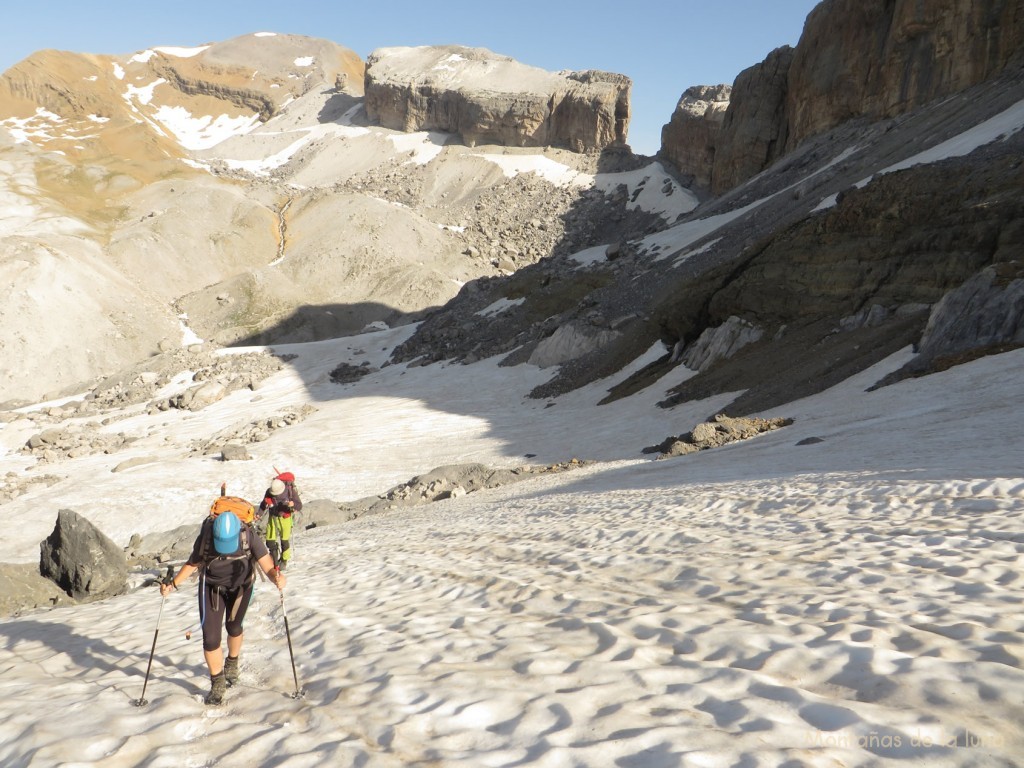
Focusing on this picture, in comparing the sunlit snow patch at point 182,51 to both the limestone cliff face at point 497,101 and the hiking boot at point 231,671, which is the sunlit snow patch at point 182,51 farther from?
the hiking boot at point 231,671

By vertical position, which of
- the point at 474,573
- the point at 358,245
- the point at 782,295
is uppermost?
the point at 358,245

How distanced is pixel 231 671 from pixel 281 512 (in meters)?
6.15

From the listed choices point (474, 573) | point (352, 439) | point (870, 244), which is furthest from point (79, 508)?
point (870, 244)

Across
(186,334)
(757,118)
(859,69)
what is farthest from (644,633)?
(757,118)

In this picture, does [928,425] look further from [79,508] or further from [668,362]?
[79,508]

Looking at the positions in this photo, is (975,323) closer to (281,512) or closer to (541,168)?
(281,512)

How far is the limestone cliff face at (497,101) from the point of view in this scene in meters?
103

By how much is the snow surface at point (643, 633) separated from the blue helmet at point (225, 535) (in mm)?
1376

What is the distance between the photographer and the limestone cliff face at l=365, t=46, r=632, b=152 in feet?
337

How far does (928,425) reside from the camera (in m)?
13.5

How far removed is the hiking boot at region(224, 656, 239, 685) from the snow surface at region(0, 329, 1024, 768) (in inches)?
4.5

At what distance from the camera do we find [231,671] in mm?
6332

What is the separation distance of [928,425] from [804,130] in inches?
2284

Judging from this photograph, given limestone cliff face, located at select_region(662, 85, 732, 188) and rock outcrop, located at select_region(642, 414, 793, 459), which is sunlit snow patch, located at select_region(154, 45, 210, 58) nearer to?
limestone cliff face, located at select_region(662, 85, 732, 188)
